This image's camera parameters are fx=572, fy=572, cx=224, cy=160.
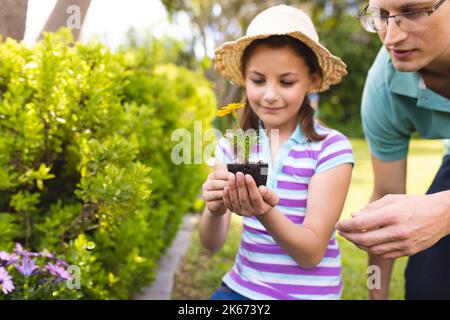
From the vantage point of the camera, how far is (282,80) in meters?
2.04

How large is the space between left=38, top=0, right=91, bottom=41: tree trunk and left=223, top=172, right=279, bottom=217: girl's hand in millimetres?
1290

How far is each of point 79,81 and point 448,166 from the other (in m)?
1.69

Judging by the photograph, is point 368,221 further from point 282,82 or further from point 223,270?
point 223,270

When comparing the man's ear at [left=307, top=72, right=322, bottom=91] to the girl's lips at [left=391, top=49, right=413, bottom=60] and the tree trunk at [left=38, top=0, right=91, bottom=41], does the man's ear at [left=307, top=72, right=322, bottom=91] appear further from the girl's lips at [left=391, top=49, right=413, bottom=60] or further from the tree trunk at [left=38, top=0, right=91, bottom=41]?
the tree trunk at [left=38, top=0, right=91, bottom=41]

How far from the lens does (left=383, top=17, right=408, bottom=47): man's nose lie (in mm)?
2018

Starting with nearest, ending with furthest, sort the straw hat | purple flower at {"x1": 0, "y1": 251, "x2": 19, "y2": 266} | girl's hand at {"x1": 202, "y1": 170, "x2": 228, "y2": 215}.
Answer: girl's hand at {"x1": 202, "y1": 170, "x2": 228, "y2": 215} → purple flower at {"x1": 0, "y1": 251, "x2": 19, "y2": 266} → the straw hat

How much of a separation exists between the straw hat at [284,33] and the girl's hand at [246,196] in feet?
2.10

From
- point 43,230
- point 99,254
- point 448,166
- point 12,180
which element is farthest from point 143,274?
point 448,166

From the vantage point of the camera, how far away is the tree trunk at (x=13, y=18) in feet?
7.04

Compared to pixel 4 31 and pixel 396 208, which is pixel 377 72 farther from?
pixel 4 31

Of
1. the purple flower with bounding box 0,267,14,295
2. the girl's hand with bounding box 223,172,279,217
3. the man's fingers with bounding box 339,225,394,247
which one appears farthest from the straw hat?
the purple flower with bounding box 0,267,14,295

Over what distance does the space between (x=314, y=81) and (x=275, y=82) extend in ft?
0.90

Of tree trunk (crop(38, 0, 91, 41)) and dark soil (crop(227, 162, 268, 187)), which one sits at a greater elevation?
tree trunk (crop(38, 0, 91, 41))

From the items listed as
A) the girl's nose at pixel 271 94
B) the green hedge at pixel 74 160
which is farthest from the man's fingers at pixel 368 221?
the green hedge at pixel 74 160
